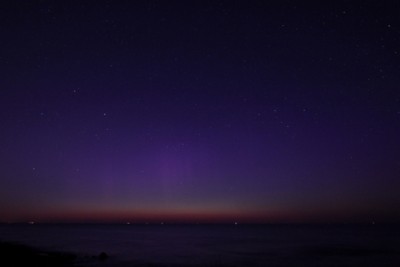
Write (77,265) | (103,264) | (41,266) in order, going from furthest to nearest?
(103,264), (77,265), (41,266)

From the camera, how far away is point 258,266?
42250mm

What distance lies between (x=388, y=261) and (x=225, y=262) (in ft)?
63.9

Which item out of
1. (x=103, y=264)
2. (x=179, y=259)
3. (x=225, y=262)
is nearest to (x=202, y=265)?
(x=225, y=262)

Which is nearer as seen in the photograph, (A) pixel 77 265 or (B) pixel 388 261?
(A) pixel 77 265

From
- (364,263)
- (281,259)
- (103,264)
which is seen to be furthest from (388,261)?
(103,264)

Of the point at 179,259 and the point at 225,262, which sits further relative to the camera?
the point at 179,259

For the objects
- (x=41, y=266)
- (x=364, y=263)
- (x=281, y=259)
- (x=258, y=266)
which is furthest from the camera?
(x=281, y=259)

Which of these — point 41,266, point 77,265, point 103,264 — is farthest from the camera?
point 103,264

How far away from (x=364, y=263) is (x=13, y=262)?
35771 millimetres

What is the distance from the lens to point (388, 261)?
1873 inches

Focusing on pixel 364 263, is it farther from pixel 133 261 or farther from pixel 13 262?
pixel 13 262

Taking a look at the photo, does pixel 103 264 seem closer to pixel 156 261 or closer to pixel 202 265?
pixel 156 261

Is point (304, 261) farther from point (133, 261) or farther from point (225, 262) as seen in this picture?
point (133, 261)

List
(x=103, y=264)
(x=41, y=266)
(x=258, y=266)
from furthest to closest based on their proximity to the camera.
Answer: (x=258, y=266)
(x=103, y=264)
(x=41, y=266)
